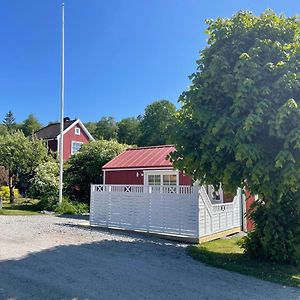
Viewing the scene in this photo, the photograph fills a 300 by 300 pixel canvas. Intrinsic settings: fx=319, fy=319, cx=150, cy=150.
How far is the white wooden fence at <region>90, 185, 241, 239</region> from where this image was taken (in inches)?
389

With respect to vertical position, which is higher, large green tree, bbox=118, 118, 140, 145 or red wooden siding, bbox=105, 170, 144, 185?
large green tree, bbox=118, 118, 140, 145

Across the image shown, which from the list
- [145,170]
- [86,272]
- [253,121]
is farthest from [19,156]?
[253,121]

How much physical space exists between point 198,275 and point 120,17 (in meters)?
11.5

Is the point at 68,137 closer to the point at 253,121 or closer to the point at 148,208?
the point at 148,208

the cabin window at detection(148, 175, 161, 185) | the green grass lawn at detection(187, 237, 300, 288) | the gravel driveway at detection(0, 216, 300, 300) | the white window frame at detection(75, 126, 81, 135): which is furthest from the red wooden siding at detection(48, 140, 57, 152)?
the green grass lawn at detection(187, 237, 300, 288)

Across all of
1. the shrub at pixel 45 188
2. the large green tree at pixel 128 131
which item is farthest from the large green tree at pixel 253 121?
the large green tree at pixel 128 131

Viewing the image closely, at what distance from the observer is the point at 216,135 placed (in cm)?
704

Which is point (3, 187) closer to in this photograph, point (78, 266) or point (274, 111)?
point (78, 266)

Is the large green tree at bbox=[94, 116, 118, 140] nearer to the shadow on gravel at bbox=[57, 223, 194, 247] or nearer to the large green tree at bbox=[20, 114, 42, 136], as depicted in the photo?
the large green tree at bbox=[20, 114, 42, 136]

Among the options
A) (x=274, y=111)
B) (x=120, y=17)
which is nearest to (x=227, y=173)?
(x=274, y=111)

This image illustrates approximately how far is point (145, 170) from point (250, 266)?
32.6ft

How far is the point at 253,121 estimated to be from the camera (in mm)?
6121

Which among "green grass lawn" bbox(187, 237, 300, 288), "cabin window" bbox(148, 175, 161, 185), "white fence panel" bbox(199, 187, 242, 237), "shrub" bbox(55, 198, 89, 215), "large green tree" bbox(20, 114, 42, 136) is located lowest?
"green grass lawn" bbox(187, 237, 300, 288)

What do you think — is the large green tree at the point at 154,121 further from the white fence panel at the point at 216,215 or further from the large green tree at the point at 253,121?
the large green tree at the point at 253,121
